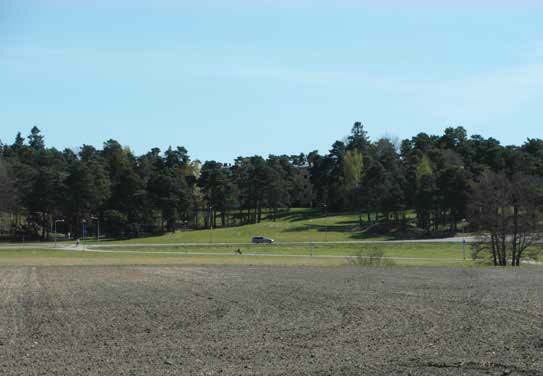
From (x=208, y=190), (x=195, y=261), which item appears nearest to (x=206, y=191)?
(x=208, y=190)

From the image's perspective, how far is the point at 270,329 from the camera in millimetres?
18969

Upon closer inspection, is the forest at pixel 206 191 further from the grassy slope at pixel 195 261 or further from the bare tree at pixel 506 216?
the grassy slope at pixel 195 261

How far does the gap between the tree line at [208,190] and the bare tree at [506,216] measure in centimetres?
4193

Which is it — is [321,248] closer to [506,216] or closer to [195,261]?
[506,216]

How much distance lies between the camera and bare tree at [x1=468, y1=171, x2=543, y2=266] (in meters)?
64.2

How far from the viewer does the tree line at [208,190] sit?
12762cm

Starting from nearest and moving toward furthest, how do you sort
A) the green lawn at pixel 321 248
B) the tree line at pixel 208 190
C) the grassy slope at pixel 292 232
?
the green lawn at pixel 321 248 → the grassy slope at pixel 292 232 → the tree line at pixel 208 190

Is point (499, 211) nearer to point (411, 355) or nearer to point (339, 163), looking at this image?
point (411, 355)

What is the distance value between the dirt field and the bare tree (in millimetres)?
31611

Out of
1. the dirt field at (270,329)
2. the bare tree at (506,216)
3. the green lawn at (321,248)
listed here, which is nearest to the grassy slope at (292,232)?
the green lawn at (321,248)

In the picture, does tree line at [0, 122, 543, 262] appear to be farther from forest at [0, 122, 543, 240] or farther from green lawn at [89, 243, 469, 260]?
green lawn at [89, 243, 469, 260]

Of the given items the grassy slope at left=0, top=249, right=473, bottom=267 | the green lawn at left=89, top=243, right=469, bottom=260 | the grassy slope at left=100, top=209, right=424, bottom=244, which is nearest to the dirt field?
the grassy slope at left=0, top=249, right=473, bottom=267

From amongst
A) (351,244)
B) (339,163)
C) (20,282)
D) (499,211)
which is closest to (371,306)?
(20,282)

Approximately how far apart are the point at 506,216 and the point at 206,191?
91908 millimetres
